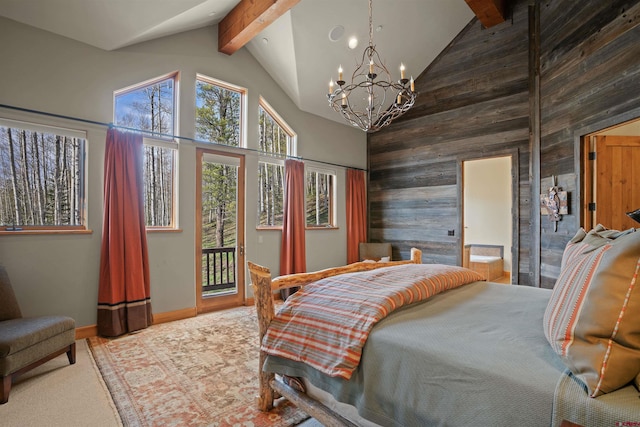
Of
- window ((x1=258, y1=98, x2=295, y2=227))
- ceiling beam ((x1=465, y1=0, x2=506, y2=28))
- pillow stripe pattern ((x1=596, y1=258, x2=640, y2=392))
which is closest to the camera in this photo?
pillow stripe pattern ((x1=596, y1=258, x2=640, y2=392))

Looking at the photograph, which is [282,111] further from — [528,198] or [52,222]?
[528,198]

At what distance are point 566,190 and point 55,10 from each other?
5467 mm

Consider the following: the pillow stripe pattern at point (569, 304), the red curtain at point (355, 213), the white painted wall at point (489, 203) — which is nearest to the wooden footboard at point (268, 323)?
the pillow stripe pattern at point (569, 304)

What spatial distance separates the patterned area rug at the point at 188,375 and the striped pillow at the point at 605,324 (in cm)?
159

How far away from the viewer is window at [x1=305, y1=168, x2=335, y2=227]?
5695mm

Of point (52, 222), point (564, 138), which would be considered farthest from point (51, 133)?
point (564, 138)

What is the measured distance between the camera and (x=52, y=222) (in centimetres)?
327

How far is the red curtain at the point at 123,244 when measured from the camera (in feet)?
11.1

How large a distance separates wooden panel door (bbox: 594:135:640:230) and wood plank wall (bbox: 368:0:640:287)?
0.75 ft

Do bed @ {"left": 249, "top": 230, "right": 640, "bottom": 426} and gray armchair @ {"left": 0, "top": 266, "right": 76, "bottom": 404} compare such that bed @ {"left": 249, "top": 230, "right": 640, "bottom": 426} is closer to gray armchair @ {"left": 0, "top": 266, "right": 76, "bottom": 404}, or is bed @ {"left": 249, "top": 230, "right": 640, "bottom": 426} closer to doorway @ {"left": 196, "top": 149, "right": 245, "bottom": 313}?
gray armchair @ {"left": 0, "top": 266, "right": 76, "bottom": 404}

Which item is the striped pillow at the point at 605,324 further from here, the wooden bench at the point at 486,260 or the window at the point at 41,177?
the wooden bench at the point at 486,260

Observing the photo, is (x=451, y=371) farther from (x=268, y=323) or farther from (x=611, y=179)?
(x=611, y=179)

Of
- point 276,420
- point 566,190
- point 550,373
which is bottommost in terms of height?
point 276,420

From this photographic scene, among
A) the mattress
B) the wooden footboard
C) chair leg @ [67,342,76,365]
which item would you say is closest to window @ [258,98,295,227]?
chair leg @ [67,342,76,365]
